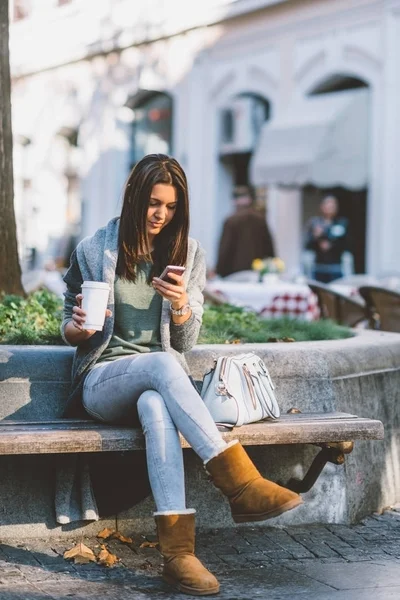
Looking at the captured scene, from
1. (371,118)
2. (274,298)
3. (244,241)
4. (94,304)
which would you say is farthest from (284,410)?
(371,118)

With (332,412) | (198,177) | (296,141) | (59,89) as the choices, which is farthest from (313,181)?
(332,412)

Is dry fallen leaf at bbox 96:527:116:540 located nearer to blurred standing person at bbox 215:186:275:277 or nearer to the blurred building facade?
blurred standing person at bbox 215:186:275:277

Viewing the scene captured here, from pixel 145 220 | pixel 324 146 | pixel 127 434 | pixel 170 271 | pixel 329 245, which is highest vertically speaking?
pixel 324 146

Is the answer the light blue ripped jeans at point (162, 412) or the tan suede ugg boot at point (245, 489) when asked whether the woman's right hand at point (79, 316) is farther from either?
the tan suede ugg boot at point (245, 489)

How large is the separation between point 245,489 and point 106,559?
0.64 metres

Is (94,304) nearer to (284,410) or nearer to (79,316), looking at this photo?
(79,316)

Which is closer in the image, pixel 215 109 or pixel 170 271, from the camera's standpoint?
pixel 170 271

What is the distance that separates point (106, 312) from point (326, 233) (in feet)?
32.0

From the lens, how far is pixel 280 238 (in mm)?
18516

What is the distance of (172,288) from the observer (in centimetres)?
451

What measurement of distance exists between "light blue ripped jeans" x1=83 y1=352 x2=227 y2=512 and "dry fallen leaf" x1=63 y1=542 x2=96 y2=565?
46cm

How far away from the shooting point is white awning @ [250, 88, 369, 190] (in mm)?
16625

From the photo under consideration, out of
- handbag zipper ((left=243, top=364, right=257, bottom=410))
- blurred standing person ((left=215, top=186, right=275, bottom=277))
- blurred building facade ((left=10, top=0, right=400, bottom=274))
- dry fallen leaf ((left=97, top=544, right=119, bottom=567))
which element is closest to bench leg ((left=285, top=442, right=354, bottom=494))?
handbag zipper ((left=243, top=364, right=257, bottom=410))

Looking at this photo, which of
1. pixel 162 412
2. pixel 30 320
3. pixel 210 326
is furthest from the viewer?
pixel 210 326
